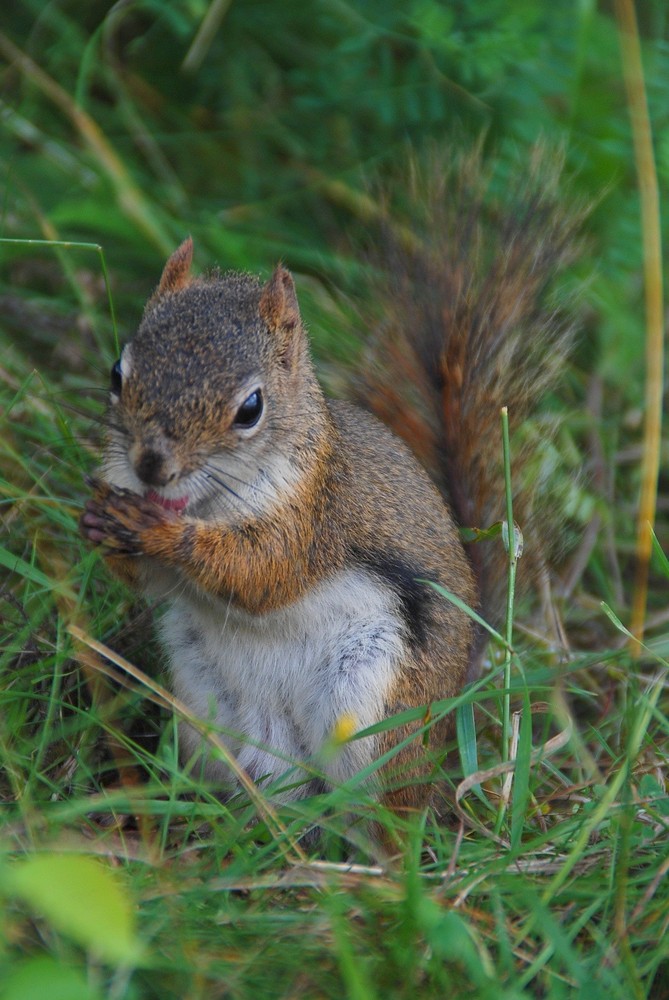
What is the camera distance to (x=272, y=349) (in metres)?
1.70

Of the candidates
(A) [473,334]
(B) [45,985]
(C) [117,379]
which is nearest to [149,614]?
(C) [117,379]

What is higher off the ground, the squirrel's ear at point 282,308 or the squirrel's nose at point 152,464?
the squirrel's ear at point 282,308

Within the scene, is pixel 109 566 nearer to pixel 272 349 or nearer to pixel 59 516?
pixel 59 516

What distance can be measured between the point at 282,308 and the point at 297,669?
532 millimetres

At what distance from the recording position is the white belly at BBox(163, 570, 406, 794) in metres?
1.68

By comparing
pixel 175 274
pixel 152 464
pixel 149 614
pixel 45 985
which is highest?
pixel 175 274

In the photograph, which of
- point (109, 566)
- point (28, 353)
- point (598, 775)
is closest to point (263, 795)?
point (109, 566)

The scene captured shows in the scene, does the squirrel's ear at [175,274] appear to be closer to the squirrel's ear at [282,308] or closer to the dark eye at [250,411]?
the squirrel's ear at [282,308]

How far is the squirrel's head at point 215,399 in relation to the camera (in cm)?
151

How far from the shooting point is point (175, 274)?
1.84 metres

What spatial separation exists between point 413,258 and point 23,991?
1.43 meters

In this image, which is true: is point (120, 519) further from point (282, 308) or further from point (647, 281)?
point (647, 281)

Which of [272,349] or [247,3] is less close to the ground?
[247,3]

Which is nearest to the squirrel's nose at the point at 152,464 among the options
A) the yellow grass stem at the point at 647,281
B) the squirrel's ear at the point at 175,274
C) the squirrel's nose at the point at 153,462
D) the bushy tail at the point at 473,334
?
the squirrel's nose at the point at 153,462
